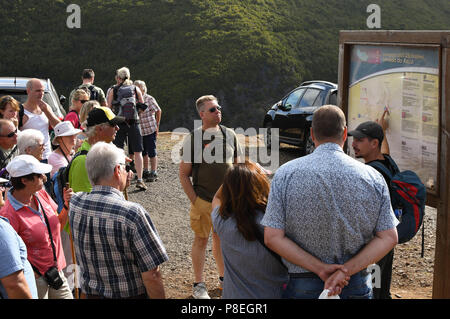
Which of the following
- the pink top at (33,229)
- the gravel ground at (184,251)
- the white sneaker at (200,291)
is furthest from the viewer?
the gravel ground at (184,251)

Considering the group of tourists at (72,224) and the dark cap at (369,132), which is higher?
the dark cap at (369,132)

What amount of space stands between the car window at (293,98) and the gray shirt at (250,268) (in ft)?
33.7

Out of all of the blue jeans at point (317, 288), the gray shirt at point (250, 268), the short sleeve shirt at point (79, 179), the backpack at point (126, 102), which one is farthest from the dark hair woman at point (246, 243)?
the backpack at point (126, 102)

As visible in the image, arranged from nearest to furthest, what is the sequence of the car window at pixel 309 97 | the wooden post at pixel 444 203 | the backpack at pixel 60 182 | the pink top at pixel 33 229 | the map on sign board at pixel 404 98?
the pink top at pixel 33 229 → the wooden post at pixel 444 203 → the map on sign board at pixel 404 98 → the backpack at pixel 60 182 → the car window at pixel 309 97

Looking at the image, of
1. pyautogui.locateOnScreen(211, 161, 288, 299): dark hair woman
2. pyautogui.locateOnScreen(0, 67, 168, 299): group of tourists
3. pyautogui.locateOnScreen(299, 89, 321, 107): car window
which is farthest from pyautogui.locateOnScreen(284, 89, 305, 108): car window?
pyautogui.locateOnScreen(211, 161, 288, 299): dark hair woman

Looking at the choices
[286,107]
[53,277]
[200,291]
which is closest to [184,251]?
[200,291]

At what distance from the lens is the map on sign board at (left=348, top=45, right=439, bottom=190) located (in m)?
4.58

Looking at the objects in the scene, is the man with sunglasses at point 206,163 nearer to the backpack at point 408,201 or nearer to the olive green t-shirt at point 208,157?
the olive green t-shirt at point 208,157

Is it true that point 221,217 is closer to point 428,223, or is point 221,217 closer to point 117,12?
point 428,223

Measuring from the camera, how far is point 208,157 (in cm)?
570

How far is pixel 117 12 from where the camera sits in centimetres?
3133

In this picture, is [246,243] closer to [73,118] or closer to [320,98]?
[73,118]

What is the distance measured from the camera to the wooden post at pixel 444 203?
4.30 metres

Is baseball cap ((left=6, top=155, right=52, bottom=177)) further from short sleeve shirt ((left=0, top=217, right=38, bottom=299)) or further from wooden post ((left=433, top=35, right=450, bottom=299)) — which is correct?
wooden post ((left=433, top=35, right=450, bottom=299))
